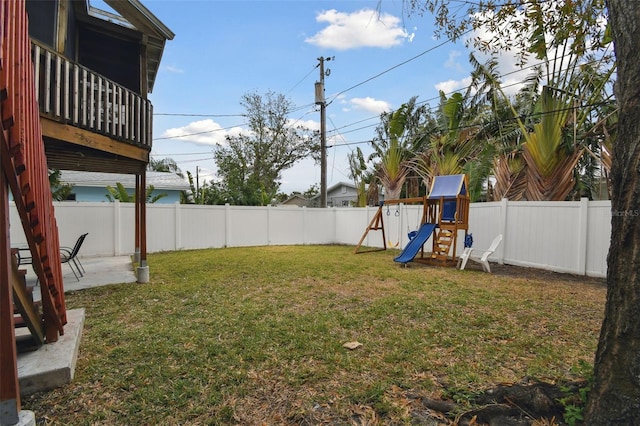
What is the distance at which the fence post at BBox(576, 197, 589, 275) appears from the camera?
23.3 feet

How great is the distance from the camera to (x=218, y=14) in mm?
8820

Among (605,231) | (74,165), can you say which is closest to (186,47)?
(74,165)

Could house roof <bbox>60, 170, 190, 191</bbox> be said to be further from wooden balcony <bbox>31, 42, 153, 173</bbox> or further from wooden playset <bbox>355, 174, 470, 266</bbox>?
wooden playset <bbox>355, 174, 470, 266</bbox>

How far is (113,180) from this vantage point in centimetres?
1733

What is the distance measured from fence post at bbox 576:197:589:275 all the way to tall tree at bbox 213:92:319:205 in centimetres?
1520

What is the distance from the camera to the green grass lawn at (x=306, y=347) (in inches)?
95.6

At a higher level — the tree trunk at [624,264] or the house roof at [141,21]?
the house roof at [141,21]

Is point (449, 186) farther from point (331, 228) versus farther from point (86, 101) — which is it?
point (86, 101)

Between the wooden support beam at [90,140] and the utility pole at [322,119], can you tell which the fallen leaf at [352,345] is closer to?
the wooden support beam at [90,140]

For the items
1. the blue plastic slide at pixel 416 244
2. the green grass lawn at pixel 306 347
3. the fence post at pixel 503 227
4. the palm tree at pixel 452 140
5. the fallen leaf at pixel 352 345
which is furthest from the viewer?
the palm tree at pixel 452 140

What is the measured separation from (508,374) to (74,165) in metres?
9.06

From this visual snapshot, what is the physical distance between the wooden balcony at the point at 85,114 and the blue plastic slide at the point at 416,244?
20.0ft

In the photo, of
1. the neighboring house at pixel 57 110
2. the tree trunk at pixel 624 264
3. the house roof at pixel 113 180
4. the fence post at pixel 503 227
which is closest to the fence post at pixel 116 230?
the neighboring house at pixel 57 110

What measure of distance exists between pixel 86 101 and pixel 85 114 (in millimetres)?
196
